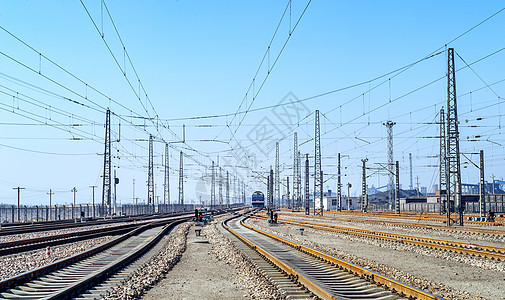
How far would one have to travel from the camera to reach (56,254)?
70.3 feet

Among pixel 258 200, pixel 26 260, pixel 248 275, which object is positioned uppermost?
pixel 248 275

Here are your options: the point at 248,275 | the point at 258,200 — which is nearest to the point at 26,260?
the point at 248,275

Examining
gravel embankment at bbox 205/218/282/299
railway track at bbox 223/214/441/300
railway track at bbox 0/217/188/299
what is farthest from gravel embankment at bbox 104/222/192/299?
railway track at bbox 223/214/441/300

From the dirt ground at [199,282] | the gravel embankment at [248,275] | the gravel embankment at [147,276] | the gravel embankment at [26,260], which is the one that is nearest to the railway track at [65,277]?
the gravel embankment at [147,276]

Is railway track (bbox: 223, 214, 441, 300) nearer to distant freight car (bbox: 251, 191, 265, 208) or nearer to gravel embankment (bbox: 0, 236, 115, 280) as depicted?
gravel embankment (bbox: 0, 236, 115, 280)

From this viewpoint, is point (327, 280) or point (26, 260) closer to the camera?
point (327, 280)

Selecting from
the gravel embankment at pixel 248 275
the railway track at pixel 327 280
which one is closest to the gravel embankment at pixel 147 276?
the gravel embankment at pixel 248 275

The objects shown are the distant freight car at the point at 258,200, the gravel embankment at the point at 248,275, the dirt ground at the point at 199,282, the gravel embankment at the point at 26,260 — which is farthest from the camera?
the distant freight car at the point at 258,200

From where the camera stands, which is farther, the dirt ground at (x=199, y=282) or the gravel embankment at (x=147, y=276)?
the dirt ground at (x=199, y=282)

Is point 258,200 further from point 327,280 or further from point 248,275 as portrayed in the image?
point 327,280

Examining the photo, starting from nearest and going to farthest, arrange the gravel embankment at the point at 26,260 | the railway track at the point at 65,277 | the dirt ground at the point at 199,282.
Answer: the railway track at the point at 65,277
the dirt ground at the point at 199,282
the gravel embankment at the point at 26,260

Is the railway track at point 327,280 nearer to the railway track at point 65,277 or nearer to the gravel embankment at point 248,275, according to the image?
the gravel embankment at point 248,275

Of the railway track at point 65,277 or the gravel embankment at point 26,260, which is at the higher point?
the railway track at point 65,277

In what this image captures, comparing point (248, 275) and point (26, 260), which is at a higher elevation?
point (248, 275)
